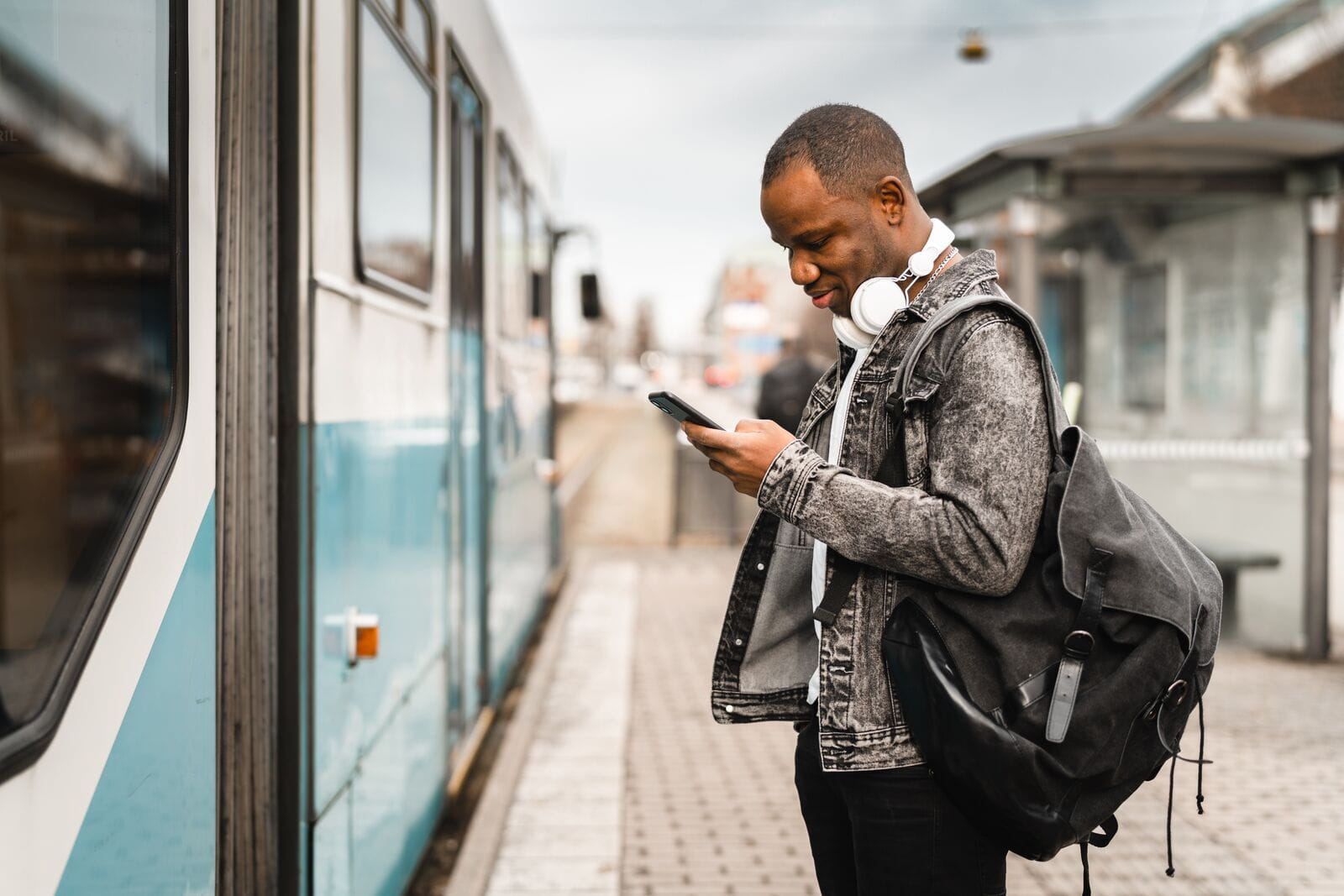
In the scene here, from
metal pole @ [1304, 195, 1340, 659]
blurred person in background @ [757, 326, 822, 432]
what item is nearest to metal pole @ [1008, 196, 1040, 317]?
blurred person in background @ [757, 326, 822, 432]

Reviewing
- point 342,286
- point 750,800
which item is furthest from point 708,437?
point 750,800

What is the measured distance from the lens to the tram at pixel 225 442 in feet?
5.13

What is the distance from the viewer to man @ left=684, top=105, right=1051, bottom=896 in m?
1.64

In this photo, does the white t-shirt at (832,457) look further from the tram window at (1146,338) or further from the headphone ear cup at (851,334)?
the tram window at (1146,338)

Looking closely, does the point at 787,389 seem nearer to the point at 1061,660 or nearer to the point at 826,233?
the point at 826,233

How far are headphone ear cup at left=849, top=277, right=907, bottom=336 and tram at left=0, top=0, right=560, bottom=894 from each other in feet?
3.45

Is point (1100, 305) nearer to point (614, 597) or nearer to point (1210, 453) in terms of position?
point (1210, 453)

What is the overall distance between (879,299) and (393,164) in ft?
6.27

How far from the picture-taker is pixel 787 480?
1728mm

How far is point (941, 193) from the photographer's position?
7.92 meters

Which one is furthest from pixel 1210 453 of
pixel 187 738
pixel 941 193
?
pixel 187 738

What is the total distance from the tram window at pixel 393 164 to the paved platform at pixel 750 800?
2126mm

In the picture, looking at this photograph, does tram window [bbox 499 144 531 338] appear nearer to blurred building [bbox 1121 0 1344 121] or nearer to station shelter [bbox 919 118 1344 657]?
station shelter [bbox 919 118 1344 657]

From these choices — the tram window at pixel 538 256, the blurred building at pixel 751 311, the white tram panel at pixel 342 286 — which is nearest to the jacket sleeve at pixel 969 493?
the white tram panel at pixel 342 286
